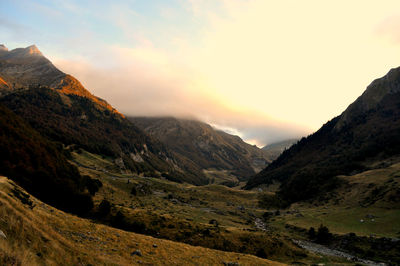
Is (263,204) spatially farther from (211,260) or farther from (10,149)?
(10,149)

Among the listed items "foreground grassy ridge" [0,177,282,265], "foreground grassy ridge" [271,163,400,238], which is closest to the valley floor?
"foreground grassy ridge" [0,177,282,265]

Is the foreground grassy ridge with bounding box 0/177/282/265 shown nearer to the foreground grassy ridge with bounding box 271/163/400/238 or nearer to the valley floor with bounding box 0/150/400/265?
the valley floor with bounding box 0/150/400/265

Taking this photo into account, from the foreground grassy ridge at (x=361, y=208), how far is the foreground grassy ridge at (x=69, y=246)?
53.9 meters

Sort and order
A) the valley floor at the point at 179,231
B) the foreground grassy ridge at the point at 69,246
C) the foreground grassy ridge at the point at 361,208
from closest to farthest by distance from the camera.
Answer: the foreground grassy ridge at the point at 69,246
the valley floor at the point at 179,231
the foreground grassy ridge at the point at 361,208

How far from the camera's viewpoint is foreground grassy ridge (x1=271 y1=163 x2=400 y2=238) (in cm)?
6662

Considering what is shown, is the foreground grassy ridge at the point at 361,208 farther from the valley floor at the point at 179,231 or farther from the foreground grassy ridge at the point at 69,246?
the foreground grassy ridge at the point at 69,246

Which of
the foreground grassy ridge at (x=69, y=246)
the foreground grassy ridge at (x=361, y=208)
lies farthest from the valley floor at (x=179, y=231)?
the foreground grassy ridge at (x=361, y=208)

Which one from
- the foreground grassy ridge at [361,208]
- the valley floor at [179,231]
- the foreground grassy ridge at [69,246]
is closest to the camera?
the foreground grassy ridge at [69,246]

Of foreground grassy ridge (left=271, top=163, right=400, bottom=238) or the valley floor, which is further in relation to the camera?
foreground grassy ridge (left=271, top=163, right=400, bottom=238)

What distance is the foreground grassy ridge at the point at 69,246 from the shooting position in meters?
14.1

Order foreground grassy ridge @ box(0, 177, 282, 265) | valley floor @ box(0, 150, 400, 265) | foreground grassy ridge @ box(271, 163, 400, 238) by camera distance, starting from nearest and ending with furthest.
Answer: foreground grassy ridge @ box(0, 177, 282, 265) < valley floor @ box(0, 150, 400, 265) < foreground grassy ridge @ box(271, 163, 400, 238)

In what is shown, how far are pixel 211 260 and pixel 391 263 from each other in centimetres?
4105

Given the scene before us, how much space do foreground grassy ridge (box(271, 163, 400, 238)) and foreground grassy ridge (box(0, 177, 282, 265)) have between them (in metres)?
53.9

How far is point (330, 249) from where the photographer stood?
5850 cm
